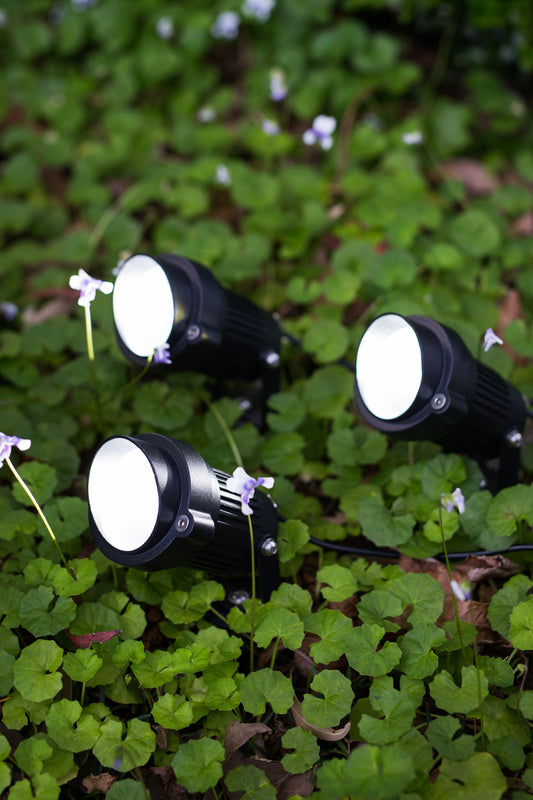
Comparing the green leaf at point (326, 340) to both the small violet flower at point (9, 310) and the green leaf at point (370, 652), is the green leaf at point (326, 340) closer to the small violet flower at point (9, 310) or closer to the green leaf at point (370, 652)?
the green leaf at point (370, 652)

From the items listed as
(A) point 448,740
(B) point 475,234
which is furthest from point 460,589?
(B) point 475,234

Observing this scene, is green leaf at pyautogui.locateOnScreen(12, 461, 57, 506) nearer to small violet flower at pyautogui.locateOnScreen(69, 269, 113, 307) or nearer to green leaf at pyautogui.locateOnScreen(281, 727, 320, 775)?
small violet flower at pyautogui.locateOnScreen(69, 269, 113, 307)

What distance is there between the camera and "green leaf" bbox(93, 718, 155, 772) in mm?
1392

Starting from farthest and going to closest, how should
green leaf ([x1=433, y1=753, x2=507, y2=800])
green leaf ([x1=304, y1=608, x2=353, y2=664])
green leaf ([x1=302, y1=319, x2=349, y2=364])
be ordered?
green leaf ([x1=302, y1=319, x2=349, y2=364]) < green leaf ([x1=304, y1=608, x2=353, y2=664]) < green leaf ([x1=433, y1=753, x2=507, y2=800])

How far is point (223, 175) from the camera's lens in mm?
2598

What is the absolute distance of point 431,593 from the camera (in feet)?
5.22

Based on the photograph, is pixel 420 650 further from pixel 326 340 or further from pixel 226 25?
pixel 226 25

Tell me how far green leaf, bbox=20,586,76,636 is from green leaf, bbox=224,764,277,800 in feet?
1.49

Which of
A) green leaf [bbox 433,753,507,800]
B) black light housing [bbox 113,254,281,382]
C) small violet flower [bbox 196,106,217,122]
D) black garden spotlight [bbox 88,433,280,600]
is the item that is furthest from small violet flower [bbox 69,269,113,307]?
small violet flower [bbox 196,106,217,122]

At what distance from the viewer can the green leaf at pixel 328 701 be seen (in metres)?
1.42

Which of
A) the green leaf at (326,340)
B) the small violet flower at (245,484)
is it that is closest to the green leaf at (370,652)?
the small violet flower at (245,484)

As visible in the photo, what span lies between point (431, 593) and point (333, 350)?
2.53ft

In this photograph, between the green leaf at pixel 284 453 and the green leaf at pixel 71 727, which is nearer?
the green leaf at pixel 71 727

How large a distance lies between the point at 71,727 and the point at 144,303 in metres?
0.93
